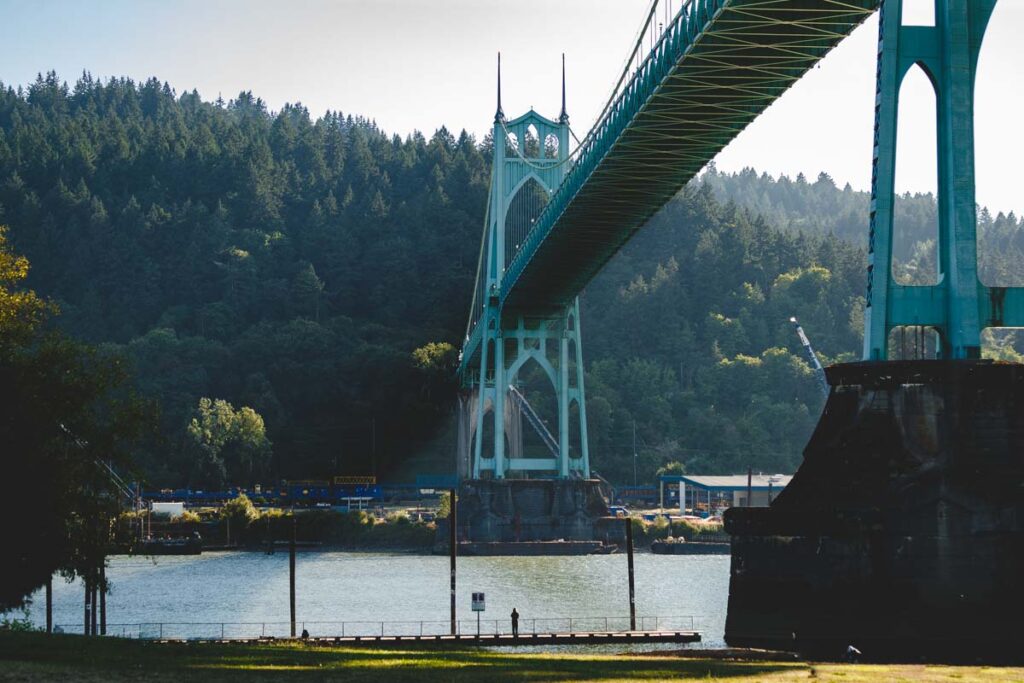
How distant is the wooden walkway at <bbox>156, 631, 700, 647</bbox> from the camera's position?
44.2 metres

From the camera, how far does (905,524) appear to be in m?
34.0

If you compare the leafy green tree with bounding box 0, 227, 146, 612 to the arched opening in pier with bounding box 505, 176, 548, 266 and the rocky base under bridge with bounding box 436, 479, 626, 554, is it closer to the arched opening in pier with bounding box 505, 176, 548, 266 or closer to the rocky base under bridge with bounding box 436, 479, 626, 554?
the rocky base under bridge with bounding box 436, 479, 626, 554

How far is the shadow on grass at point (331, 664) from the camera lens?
1089 inches

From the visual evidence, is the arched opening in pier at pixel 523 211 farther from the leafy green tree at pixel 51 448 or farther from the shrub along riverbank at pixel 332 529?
the leafy green tree at pixel 51 448

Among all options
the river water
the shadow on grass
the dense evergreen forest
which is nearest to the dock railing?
the river water

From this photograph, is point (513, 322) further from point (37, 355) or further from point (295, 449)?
point (37, 355)

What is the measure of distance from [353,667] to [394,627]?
2198 cm

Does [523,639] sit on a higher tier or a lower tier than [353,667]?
lower

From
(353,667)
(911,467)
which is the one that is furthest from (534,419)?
(353,667)

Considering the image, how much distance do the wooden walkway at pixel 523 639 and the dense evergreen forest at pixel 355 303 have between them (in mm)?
84860

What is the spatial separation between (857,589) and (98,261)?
14667cm

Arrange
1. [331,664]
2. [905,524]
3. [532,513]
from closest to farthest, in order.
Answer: [331,664]
[905,524]
[532,513]

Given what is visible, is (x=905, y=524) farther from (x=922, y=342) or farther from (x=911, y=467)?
(x=922, y=342)

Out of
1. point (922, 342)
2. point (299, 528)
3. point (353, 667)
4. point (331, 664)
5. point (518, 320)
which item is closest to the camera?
point (353, 667)
